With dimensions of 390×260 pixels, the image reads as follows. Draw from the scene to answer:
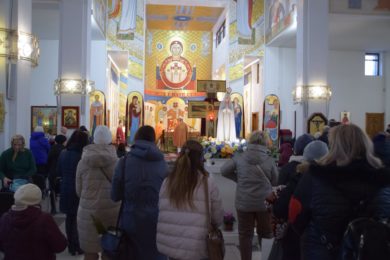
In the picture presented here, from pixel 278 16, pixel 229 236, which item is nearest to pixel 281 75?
pixel 278 16

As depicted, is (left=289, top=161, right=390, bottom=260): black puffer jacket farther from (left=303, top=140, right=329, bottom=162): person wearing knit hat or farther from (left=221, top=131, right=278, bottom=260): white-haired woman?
(left=221, top=131, right=278, bottom=260): white-haired woman

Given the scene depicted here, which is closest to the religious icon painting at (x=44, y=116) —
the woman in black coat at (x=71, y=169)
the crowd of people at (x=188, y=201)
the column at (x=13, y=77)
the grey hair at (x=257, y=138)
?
the column at (x=13, y=77)

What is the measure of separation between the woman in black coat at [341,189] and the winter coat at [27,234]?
1.71 meters

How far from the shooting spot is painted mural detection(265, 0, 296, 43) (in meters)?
15.7

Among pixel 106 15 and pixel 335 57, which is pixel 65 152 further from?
pixel 335 57

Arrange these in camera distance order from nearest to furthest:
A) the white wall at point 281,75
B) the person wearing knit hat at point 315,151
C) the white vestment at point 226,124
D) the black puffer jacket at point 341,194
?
the black puffer jacket at point 341,194 → the person wearing knit hat at point 315,151 → the white vestment at point 226,124 → the white wall at point 281,75

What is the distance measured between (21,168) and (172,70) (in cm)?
2569

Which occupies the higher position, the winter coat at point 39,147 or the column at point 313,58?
the column at point 313,58

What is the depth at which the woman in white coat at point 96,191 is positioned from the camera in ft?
13.7

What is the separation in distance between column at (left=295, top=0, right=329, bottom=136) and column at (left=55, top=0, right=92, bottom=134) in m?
6.66

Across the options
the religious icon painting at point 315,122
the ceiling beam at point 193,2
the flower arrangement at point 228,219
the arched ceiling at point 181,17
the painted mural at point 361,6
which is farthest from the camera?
the arched ceiling at point 181,17

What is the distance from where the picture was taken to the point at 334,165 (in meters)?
2.61

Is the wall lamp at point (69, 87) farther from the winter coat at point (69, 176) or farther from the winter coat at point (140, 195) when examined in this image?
the winter coat at point (140, 195)

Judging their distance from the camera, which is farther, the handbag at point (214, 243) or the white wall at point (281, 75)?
the white wall at point (281, 75)
